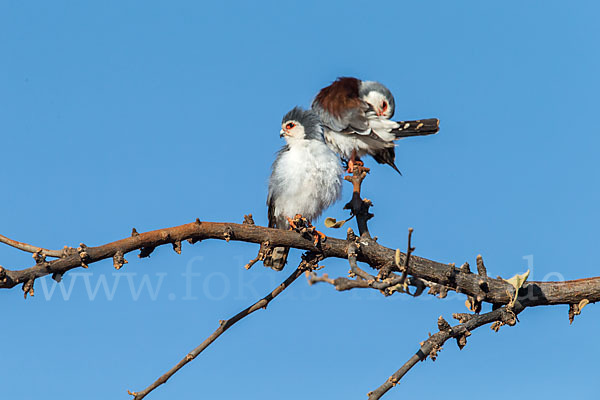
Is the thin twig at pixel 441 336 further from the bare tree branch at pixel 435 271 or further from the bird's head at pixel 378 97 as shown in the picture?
the bird's head at pixel 378 97

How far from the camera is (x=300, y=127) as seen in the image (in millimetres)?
6895

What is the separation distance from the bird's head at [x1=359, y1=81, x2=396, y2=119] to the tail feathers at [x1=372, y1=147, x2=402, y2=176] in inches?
18.9

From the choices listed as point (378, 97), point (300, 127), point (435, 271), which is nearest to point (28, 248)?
point (435, 271)

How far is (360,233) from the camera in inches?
216

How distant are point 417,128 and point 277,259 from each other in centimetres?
196

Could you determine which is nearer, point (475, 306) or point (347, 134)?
point (475, 306)

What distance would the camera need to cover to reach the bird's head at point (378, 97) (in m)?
7.96

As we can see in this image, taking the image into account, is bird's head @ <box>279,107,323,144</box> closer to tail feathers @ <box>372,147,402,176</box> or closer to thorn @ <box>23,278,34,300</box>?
tail feathers @ <box>372,147,402,176</box>

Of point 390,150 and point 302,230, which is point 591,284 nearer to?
point 302,230

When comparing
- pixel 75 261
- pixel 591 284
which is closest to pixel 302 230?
pixel 75 261

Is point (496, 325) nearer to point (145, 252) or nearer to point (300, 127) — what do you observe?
point (145, 252)

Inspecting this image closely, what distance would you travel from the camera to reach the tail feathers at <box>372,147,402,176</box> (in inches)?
302

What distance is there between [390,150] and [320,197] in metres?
1.38

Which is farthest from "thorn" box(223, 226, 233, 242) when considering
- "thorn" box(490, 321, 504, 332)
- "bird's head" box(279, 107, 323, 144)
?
"bird's head" box(279, 107, 323, 144)
